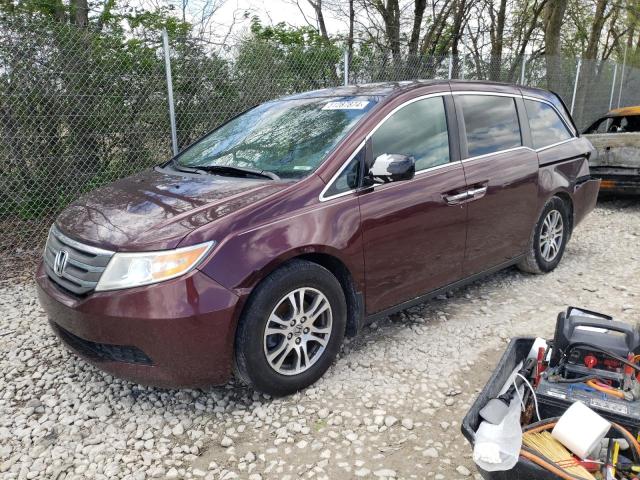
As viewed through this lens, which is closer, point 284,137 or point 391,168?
point 391,168

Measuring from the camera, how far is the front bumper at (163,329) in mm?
2471

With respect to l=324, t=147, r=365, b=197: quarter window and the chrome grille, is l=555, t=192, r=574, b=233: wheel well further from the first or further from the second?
the chrome grille

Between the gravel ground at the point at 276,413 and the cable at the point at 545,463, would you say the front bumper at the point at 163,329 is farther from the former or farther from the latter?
the cable at the point at 545,463

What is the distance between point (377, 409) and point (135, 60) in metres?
4.72

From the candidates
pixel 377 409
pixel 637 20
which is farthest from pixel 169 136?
pixel 637 20

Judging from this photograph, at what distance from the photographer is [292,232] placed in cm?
276

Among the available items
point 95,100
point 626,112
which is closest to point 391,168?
point 95,100

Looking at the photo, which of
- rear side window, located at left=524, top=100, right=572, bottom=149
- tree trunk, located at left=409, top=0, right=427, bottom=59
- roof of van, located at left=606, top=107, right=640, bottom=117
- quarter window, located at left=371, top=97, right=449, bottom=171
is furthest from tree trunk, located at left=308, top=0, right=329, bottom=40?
quarter window, located at left=371, top=97, right=449, bottom=171

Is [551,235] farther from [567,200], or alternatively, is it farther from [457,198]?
[457,198]

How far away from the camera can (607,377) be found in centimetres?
223

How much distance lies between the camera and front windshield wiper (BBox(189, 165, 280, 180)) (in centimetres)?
313

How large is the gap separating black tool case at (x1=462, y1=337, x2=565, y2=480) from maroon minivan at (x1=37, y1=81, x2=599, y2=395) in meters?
0.92

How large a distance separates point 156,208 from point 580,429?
2274 millimetres

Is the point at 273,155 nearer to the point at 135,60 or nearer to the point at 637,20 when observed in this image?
the point at 135,60
